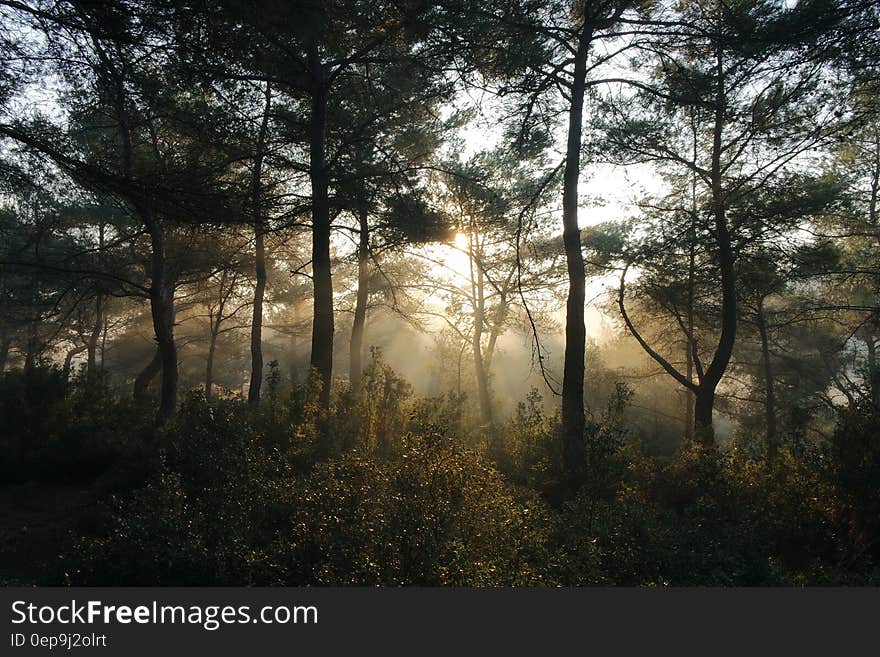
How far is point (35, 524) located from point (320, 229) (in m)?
6.15

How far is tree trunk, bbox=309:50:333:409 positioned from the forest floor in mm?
3942

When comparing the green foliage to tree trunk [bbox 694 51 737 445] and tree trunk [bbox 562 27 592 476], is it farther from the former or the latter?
tree trunk [bbox 694 51 737 445]

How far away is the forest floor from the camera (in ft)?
13.8

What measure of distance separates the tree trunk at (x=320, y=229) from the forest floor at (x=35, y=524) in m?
3.94

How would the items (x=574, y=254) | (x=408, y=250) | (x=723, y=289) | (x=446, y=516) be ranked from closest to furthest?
1. (x=446, y=516)
2. (x=574, y=254)
3. (x=723, y=289)
4. (x=408, y=250)

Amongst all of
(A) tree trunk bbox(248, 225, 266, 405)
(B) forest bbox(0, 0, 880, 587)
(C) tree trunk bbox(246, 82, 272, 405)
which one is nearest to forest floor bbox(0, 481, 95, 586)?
(B) forest bbox(0, 0, 880, 587)

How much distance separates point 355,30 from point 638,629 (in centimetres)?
805

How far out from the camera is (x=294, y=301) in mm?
24984

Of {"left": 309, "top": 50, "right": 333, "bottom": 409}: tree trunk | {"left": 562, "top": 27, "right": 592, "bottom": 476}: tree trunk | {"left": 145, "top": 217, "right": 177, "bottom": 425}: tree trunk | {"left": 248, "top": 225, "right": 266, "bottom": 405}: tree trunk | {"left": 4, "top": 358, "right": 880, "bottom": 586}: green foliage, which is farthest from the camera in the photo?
{"left": 248, "top": 225, "right": 266, "bottom": 405}: tree trunk

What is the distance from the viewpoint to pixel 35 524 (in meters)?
5.58

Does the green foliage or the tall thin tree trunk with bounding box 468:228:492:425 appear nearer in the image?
the green foliage

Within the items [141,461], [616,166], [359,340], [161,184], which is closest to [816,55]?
[616,166]

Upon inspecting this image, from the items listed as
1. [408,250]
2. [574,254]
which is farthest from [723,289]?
[408,250]
